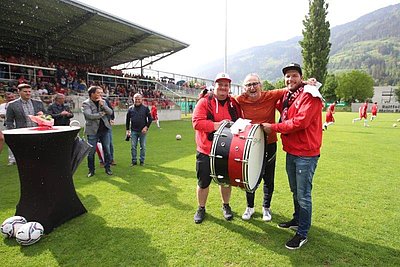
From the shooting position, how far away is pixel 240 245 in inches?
128

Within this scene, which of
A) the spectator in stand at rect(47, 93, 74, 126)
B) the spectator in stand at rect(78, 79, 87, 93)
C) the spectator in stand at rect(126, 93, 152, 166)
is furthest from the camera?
the spectator in stand at rect(78, 79, 87, 93)

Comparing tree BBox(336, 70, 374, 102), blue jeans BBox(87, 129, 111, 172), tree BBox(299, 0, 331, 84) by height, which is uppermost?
tree BBox(299, 0, 331, 84)

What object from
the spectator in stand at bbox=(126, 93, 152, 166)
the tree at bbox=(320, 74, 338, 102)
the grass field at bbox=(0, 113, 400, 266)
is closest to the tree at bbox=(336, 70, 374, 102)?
the tree at bbox=(320, 74, 338, 102)

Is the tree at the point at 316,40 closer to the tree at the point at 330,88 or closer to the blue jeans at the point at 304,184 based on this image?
the tree at the point at 330,88

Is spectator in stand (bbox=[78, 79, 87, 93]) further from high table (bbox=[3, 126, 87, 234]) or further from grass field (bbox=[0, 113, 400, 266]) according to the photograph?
high table (bbox=[3, 126, 87, 234])

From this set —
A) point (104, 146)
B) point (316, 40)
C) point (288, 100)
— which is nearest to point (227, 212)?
point (288, 100)

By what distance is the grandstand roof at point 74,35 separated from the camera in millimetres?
18672

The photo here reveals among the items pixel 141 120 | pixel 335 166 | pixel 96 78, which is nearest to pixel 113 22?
pixel 96 78

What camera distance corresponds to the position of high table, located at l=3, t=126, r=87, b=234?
3309 millimetres

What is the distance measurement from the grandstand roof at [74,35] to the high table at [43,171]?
1722 centimetres

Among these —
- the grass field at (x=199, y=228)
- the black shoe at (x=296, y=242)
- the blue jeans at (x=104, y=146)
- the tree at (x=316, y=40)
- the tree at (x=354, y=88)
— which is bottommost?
the grass field at (x=199, y=228)

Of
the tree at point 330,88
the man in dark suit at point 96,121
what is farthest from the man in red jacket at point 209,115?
the tree at point 330,88

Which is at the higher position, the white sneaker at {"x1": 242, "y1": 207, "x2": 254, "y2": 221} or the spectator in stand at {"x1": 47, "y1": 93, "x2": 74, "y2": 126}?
the spectator in stand at {"x1": 47, "y1": 93, "x2": 74, "y2": 126}

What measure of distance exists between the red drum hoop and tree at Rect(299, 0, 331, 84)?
132ft
